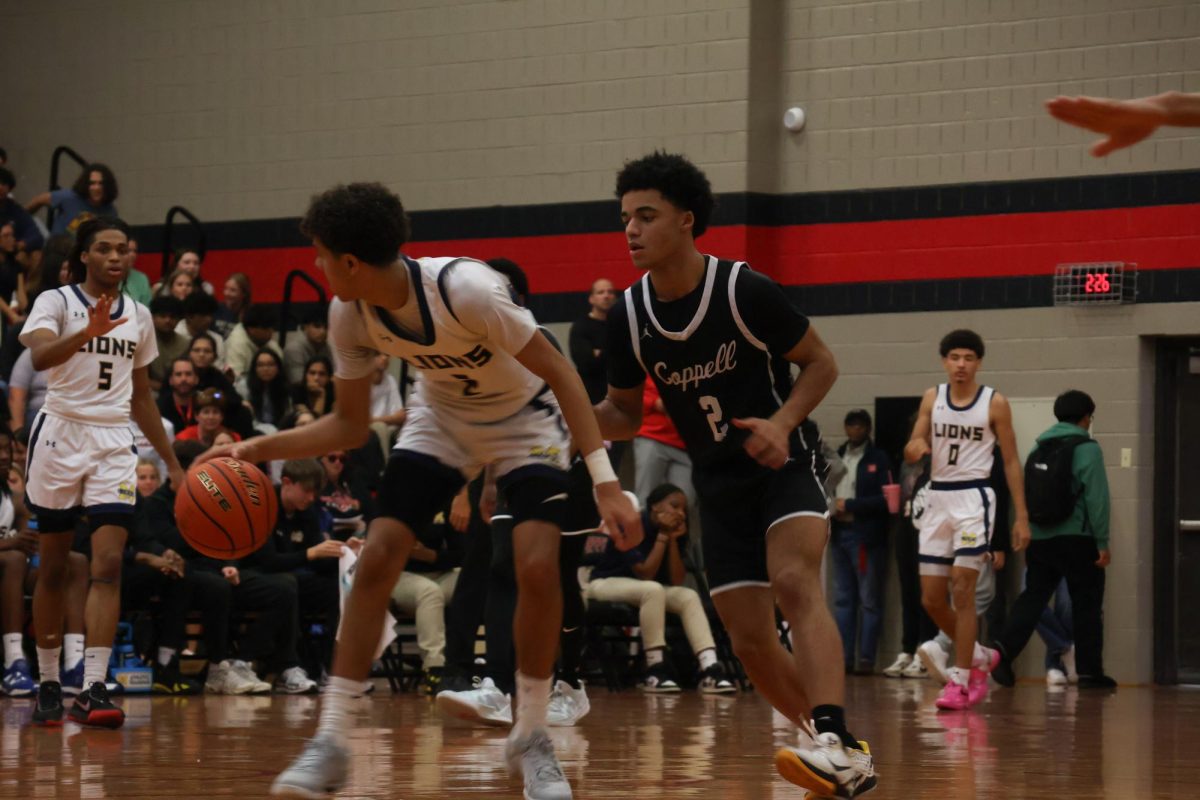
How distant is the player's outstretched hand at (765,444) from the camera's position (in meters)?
5.12

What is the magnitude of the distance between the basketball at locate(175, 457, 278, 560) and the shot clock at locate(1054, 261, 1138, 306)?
897 cm

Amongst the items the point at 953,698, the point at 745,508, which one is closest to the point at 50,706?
the point at 745,508

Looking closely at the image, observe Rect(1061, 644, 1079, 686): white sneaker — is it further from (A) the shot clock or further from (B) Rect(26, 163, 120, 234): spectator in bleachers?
(B) Rect(26, 163, 120, 234): spectator in bleachers

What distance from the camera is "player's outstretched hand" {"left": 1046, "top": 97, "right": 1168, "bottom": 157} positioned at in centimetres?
327

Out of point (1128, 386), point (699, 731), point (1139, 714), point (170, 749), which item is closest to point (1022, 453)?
point (1128, 386)

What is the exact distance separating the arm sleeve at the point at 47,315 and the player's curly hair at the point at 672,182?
3491 millimetres

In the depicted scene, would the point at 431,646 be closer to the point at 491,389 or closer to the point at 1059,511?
the point at 1059,511

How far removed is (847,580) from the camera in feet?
47.2

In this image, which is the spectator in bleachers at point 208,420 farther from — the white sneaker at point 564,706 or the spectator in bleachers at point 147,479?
the white sneaker at point 564,706

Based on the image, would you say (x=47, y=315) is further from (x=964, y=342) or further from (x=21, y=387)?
(x=964, y=342)

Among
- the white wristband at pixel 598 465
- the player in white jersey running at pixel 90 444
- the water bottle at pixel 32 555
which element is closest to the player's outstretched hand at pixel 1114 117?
the white wristband at pixel 598 465

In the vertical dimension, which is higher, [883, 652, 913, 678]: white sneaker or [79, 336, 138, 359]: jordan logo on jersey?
[79, 336, 138, 359]: jordan logo on jersey

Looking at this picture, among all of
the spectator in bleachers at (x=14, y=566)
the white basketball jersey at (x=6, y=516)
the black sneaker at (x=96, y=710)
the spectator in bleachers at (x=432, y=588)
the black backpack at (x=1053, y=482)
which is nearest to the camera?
the black sneaker at (x=96, y=710)

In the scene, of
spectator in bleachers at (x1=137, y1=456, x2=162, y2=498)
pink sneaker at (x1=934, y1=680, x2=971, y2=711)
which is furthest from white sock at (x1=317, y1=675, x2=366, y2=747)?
spectator in bleachers at (x1=137, y1=456, x2=162, y2=498)
